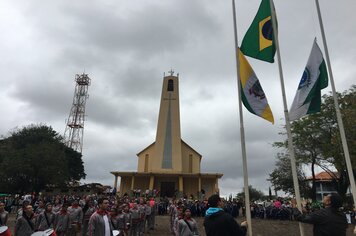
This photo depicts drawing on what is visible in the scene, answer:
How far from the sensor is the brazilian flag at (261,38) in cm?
884

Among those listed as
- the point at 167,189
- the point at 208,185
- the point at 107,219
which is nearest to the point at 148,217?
the point at 107,219

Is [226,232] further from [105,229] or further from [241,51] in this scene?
[241,51]

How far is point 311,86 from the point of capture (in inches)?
318

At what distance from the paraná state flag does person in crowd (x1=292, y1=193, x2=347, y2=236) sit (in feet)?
12.5

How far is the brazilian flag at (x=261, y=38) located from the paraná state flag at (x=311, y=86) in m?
1.11

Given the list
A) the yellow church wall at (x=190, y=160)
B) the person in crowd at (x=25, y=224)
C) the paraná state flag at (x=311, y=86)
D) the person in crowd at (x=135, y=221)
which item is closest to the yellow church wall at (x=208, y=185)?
the yellow church wall at (x=190, y=160)

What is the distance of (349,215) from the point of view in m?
Result: 22.9

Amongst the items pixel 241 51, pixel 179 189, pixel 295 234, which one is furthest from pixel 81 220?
pixel 179 189

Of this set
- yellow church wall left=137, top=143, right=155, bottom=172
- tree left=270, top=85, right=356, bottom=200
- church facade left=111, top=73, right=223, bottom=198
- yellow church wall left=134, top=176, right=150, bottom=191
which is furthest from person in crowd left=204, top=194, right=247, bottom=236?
yellow church wall left=137, top=143, right=155, bottom=172

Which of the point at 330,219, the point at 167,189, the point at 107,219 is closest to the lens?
the point at 330,219

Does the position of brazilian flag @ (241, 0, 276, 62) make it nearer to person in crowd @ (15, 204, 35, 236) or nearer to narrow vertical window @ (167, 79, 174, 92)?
person in crowd @ (15, 204, 35, 236)

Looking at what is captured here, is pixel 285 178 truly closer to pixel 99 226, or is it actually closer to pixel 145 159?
pixel 145 159

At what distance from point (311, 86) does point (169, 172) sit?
95.4 feet

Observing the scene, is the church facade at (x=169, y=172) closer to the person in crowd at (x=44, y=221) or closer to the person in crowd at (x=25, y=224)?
the person in crowd at (x=44, y=221)
